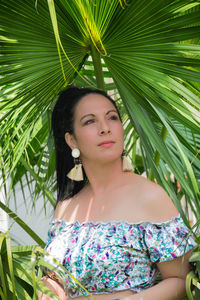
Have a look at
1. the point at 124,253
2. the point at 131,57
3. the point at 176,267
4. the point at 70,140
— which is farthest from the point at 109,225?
the point at 131,57

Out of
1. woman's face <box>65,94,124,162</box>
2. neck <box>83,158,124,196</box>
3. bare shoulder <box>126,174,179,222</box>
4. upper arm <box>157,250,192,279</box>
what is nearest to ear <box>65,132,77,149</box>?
woman's face <box>65,94,124,162</box>

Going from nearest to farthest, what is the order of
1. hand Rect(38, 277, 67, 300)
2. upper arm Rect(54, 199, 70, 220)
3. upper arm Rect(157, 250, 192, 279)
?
upper arm Rect(157, 250, 192, 279) → hand Rect(38, 277, 67, 300) → upper arm Rect(54, 199, 70, 220)

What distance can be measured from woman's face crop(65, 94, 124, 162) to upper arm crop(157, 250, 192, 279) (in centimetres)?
36

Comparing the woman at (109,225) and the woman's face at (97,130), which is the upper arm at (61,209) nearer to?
the woman at (109,225)

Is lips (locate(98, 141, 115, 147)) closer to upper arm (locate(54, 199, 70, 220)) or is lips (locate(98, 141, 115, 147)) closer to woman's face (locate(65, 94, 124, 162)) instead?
woman's face (locate(65, 94, 124, 162))

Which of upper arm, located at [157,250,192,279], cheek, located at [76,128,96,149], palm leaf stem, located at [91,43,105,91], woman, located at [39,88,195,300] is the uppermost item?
palm leaf stem, located at [91,43,105,91]

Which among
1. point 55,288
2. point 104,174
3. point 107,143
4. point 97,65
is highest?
point 97,65

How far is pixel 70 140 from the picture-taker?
6.42 ft

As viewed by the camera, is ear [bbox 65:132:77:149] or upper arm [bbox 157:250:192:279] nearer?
upper arm [bbox 157:250:192:279]

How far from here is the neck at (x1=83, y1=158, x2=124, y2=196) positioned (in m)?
1.81

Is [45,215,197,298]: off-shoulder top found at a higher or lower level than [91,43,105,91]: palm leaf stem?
lower

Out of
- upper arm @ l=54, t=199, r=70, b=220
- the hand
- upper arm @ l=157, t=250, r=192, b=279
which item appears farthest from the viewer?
upper arm @ l=54, t=199, r=70, b=220

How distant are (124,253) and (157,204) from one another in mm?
165

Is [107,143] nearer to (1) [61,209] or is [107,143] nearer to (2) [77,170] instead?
(2) [77,170]
